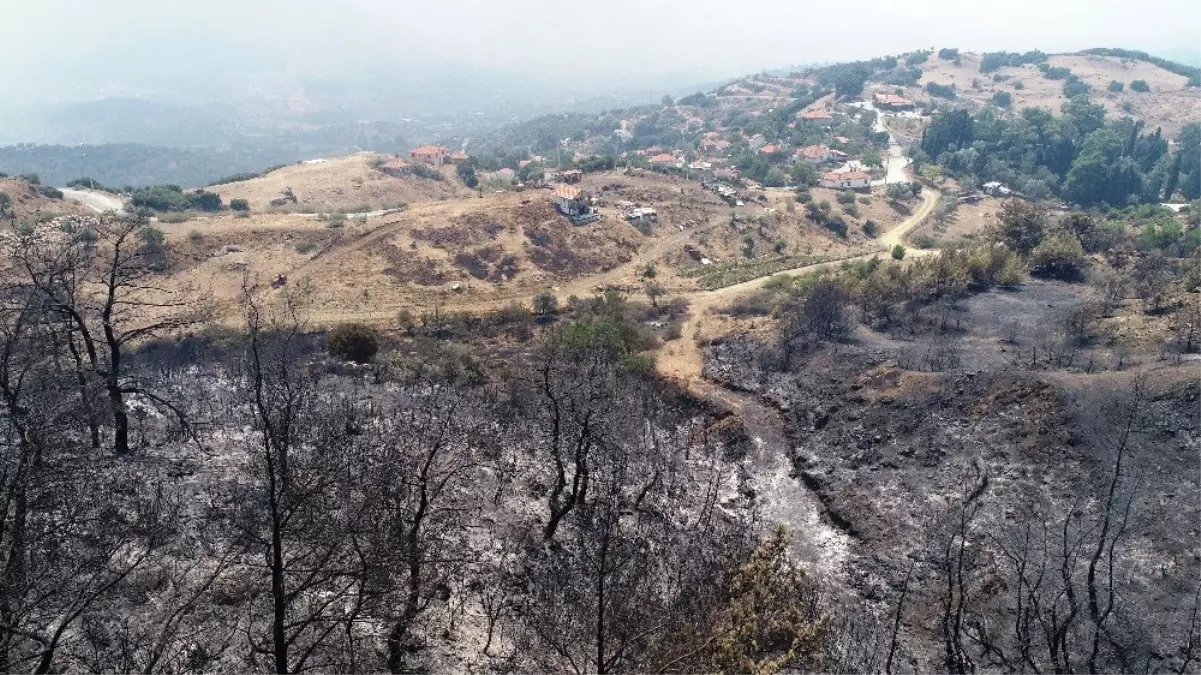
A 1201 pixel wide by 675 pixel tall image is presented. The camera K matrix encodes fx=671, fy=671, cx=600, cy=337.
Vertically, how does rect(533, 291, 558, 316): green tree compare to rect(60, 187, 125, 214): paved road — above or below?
below

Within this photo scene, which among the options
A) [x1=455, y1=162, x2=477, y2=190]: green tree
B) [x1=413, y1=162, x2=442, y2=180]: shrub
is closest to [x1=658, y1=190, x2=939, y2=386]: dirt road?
[x1=455, y1=162, x2=477, y2=190]: green tree

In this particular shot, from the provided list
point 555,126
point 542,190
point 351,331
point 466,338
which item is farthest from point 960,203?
point 555,126

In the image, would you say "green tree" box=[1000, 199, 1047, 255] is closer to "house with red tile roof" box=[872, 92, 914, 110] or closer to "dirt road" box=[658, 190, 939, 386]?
"dirt road" box=[658, 190, 939, 386]

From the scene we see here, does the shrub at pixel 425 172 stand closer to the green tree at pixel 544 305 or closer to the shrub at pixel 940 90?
the green tree at pixel 544 305

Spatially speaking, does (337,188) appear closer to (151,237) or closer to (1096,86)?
(151,237)

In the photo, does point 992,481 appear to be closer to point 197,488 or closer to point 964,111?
point 197,488

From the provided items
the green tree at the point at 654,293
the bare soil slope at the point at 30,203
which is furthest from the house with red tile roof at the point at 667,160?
the bare soil slope at the point at 30,203

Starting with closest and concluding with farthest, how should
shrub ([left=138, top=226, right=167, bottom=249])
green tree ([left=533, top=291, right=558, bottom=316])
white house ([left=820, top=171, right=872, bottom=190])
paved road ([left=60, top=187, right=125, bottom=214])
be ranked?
1. green tree ([left=533, top=291, right=558, bottom=316])
2. shrub ([left=138, top=226, right=167, bottom=249])
3. paved road ([left=60, top=187, right=125, bottom=214])
4. white house ([left=820, top=171, right=872, bottom=190])
